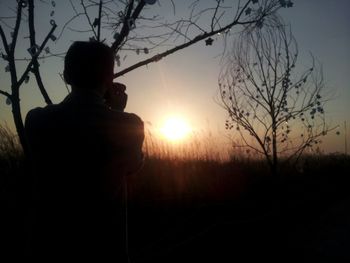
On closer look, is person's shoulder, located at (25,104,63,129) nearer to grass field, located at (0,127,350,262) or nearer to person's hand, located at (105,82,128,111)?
person's hand, located at (105,82,128,111)

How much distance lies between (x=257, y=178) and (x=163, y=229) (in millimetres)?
3957

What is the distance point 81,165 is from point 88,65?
0.36 m

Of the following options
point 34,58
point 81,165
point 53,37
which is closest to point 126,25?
point 53,37

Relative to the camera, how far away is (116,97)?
1.67 meters

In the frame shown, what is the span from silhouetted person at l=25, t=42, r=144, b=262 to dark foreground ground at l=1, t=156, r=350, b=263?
211cm

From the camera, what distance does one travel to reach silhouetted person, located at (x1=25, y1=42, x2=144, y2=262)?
A: 4.43 ft

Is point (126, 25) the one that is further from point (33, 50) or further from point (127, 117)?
point (127, 117)

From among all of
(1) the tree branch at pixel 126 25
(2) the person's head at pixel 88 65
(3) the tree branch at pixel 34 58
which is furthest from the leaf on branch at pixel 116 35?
(2) the person's head at pixel 88 65

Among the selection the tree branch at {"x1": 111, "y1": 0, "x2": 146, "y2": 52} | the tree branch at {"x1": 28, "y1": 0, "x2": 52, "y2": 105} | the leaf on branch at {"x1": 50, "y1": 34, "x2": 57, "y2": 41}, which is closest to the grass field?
the tree branch at {"x1": 28, "y1": 0, "x2": 52, "y2": 105}

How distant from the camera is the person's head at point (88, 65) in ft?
4.61

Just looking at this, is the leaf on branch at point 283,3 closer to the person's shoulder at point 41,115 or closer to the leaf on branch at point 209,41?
the leaf on branch at point 209,41

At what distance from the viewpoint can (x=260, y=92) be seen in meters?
6.68

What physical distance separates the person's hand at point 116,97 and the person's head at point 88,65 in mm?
208

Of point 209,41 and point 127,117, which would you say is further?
point 209,41
